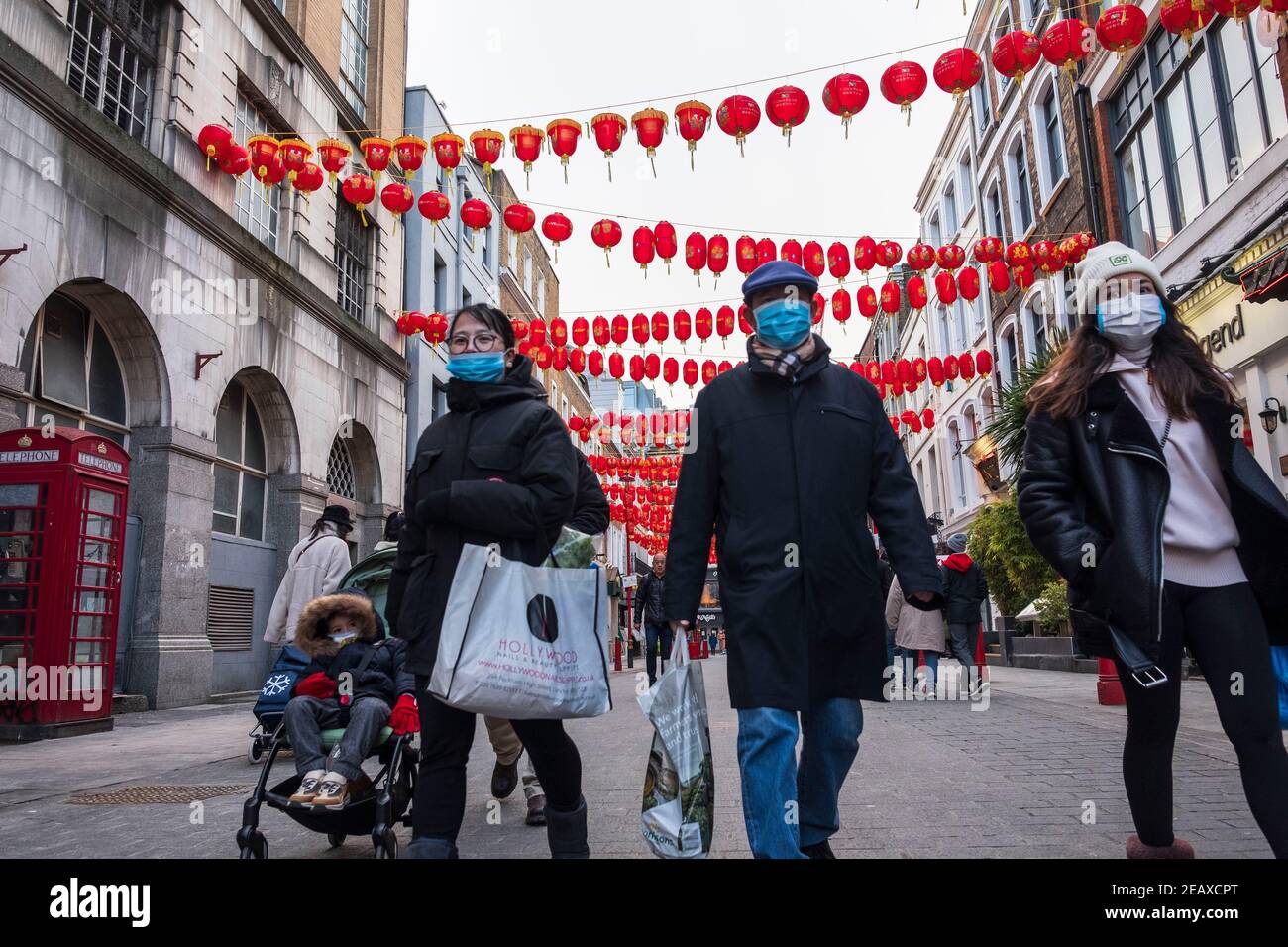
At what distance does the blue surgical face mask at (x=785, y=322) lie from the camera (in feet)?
10.3

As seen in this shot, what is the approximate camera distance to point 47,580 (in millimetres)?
7887

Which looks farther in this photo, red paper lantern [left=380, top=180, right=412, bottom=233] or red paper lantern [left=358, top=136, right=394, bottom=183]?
red paper lantern [left=380, top=180, right=412, bottom=233]

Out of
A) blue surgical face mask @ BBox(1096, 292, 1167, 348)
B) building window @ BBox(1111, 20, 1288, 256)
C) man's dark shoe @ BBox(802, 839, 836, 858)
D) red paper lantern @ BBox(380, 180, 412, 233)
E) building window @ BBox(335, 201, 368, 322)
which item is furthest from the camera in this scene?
building window @ BBox(335, 201, 368, 322)

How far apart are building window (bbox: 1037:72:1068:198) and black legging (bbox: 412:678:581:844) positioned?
60.5 ft

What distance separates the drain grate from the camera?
5.09 meters

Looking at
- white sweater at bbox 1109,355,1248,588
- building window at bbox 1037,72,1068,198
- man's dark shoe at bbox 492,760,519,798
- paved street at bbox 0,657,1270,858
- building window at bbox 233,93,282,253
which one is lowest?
paved street at bbox 0,657,1270,858

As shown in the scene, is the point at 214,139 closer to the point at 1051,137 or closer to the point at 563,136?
the point at 563,136

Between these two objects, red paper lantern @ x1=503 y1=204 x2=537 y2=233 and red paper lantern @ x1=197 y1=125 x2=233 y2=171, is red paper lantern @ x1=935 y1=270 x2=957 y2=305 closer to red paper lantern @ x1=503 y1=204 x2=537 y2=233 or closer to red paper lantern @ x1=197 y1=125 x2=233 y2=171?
red paper lantern @ x1=503 y1=204 x2=537 y2=233

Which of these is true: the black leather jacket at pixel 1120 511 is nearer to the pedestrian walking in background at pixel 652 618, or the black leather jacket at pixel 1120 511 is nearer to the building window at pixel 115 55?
the pedestrian walking in background at pixel 652 618

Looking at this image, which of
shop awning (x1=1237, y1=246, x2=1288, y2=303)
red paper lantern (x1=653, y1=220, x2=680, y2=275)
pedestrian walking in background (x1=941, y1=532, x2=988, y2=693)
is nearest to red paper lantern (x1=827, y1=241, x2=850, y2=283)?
red paper lantern (x1=653, y1=220, x2=680, y2=275)

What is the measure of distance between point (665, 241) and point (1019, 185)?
41.7ft

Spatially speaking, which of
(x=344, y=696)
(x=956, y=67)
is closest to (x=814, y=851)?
(x=344, y=696)
